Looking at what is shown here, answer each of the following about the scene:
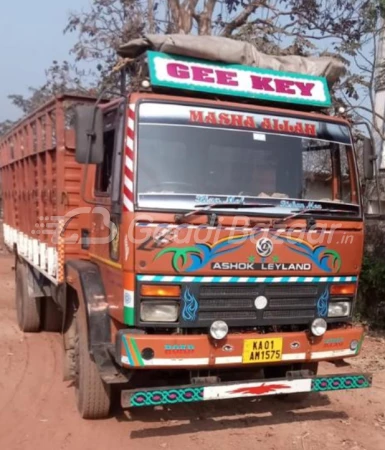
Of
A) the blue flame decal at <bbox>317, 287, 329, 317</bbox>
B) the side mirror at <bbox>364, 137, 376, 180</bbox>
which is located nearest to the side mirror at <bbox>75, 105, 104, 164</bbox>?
the blue flame decal at <bbox>317, 287, 329, 317</bbox>

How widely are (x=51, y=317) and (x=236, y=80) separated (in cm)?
423

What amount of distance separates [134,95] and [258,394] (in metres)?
2.26

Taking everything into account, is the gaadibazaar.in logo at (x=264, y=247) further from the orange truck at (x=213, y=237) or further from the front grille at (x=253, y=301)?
the front grille at (x=253, y=301)

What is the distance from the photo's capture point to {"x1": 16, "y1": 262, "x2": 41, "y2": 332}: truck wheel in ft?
23.5

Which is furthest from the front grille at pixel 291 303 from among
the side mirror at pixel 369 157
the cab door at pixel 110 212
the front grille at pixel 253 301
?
the side mirror at pixel 369 157

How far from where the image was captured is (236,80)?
4402 millimetres

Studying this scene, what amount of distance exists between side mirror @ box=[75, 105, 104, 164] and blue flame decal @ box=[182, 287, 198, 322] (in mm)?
1121

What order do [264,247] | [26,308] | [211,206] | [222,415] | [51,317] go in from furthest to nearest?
[51,317], [26,308], [222,415], [264,247], [211,206]

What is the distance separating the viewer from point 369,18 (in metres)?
8.45

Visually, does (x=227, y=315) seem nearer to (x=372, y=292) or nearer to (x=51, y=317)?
(x=51, y=317)

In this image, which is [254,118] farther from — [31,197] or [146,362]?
[31,197]

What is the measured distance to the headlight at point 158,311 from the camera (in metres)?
3.87

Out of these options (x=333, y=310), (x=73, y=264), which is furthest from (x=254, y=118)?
(x=73, y=264)

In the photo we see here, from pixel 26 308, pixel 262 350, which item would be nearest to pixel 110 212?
pixel 262 350
